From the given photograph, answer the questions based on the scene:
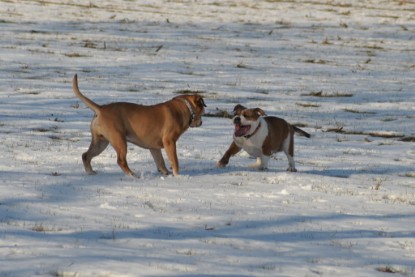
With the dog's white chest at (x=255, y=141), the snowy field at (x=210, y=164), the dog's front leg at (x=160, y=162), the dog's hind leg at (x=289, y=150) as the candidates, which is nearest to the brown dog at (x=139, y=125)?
the dog's front leg at (x=160, y=162)

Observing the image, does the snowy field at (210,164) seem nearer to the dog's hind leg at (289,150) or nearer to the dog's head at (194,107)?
the dog's hind leg at (289,150)

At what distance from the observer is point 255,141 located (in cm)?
1246

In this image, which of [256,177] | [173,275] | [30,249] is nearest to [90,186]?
[256,177]

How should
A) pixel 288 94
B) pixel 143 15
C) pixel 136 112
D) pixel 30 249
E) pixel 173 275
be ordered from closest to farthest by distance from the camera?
1. pixel 173 275
2. pixel 30 249
3. pixel 136 112
4. pixel 288 94
5. pixel 143 15

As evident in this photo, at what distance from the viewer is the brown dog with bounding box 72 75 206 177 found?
1105 centimetres

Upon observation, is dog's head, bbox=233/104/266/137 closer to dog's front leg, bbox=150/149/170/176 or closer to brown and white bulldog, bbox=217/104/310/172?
brown and white bulldog, bbox=217/104/310/172

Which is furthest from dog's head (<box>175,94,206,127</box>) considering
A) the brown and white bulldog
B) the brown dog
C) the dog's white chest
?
the dog's white chest

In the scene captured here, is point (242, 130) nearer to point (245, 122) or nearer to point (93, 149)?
point (245, 122)

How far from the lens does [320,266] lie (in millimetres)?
7293

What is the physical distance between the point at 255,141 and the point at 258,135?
0.09 meters

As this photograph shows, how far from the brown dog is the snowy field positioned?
34 cm

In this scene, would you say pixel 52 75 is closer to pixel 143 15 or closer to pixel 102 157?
pixel 102 157

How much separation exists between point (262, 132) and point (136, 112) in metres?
2.06

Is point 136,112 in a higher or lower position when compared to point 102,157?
higher
